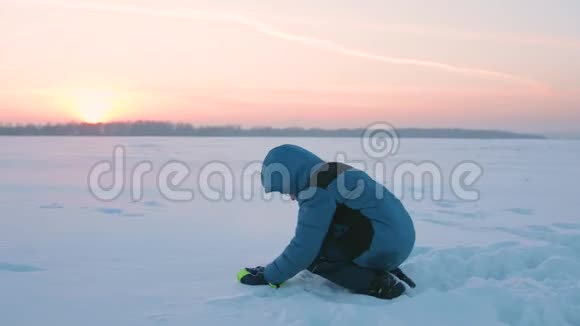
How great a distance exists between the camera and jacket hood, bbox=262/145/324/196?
291 centimetres

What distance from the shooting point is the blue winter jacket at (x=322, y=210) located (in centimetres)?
282

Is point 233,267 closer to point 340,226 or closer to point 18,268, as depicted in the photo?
point 340,226

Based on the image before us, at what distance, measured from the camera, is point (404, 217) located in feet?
9.77

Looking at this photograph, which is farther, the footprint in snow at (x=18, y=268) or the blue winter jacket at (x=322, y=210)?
the footprint in snow at (x=18, y=268)

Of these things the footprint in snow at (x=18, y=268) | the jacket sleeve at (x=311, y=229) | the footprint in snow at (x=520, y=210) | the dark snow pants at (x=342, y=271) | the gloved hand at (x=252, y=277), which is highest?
the jacket sleeve at (x=311, y=229)

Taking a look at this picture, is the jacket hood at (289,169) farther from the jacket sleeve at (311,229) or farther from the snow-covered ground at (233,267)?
the snow-covered ground at (233,267)

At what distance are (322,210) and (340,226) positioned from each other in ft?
0.69

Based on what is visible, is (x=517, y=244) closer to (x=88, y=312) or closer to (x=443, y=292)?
(x=443, y=292)

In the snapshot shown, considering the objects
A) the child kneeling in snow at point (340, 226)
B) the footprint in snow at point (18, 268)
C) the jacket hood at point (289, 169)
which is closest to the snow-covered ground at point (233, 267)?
the footprint in snow at point (18, 268)

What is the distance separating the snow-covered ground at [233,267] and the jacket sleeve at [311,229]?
8.2 inches

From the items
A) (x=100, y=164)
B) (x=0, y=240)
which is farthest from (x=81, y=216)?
(x=100, y=164)

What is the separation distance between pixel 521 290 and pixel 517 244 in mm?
1417

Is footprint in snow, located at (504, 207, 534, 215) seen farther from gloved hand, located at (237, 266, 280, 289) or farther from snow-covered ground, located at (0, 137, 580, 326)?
gloved hand, located at (237, 266, 280, 289)

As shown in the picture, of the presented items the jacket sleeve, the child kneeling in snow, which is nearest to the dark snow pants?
the child kneeling in snow
